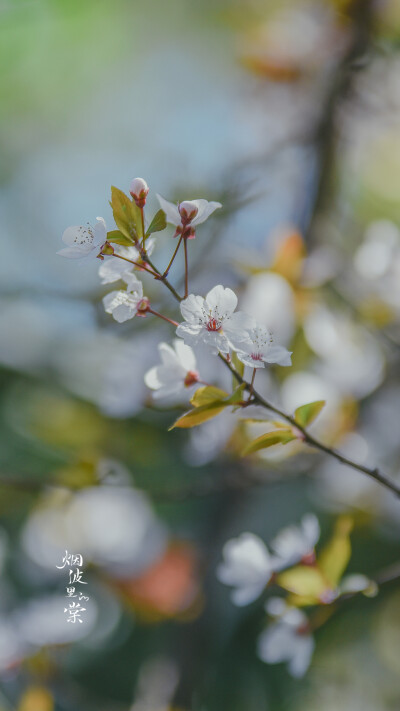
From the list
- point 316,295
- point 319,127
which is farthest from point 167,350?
point 319,127

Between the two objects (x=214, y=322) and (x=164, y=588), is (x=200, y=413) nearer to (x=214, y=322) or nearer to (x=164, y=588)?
(x=214, y=322)

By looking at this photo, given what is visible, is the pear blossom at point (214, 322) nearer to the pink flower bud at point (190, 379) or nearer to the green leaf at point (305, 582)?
the pink flower bud at point (190, 379)

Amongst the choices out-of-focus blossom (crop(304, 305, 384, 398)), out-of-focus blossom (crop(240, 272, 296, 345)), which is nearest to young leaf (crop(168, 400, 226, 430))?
out-of-focus blossom (crop(240, 272, 296, 345))

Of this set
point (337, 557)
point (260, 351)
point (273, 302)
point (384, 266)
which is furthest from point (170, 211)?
point (384, 266)

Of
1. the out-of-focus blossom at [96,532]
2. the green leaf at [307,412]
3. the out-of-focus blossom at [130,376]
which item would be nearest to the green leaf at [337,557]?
the green leaf at [307,412]

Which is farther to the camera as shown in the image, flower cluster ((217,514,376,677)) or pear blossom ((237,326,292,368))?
flower cluster ((217,514,376,677))

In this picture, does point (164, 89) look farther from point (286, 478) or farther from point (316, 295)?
point (286, 478)

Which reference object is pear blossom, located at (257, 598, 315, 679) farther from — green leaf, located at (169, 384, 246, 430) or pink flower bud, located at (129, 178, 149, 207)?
pink flower bud, located at (129, 178, 149, 207)
